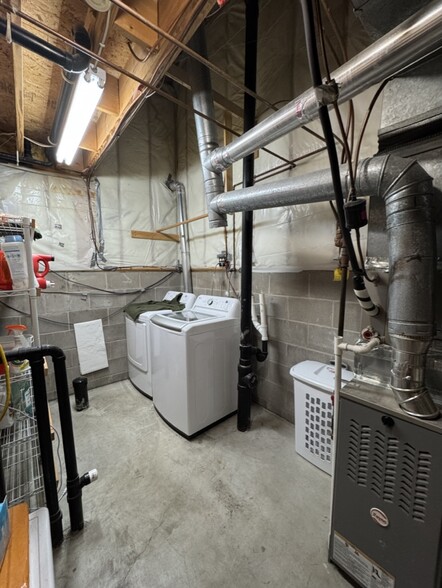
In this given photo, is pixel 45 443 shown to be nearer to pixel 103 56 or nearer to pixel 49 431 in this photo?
Result: pixel 49 431

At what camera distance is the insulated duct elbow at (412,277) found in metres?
0.86

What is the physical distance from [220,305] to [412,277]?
1624mm

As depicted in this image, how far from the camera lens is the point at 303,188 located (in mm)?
1244

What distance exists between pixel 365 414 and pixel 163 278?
276 centimetres

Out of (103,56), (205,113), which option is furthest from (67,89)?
(205,113)

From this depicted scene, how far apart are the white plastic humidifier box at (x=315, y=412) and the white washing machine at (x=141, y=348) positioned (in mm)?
1390

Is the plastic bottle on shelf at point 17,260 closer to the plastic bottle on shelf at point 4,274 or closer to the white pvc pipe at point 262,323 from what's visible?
the plastic bottle on shelf at point 4,274

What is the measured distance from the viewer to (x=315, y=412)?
63.4 inches

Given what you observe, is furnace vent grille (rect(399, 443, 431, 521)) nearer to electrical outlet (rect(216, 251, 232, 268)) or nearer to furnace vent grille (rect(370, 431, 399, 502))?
furnace vent grille (rect(370, 431, 399, 502))

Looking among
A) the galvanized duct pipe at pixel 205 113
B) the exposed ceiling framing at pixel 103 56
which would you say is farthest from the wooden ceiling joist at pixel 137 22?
the galvanized duct pipe at pixel 205 113

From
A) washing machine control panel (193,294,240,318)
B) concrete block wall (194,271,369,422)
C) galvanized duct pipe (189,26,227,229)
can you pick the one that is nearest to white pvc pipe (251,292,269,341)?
concrete block wall (194,271,369,422)

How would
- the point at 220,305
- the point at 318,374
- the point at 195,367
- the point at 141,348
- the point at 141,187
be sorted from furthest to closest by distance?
the point at 141,187 → the point at 141,348 → the point at 220,305 → the point at 195,367 → the point at 318,374

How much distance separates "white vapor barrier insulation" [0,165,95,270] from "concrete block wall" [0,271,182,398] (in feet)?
0.70

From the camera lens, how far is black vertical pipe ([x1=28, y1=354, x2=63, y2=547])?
109 centimetres
